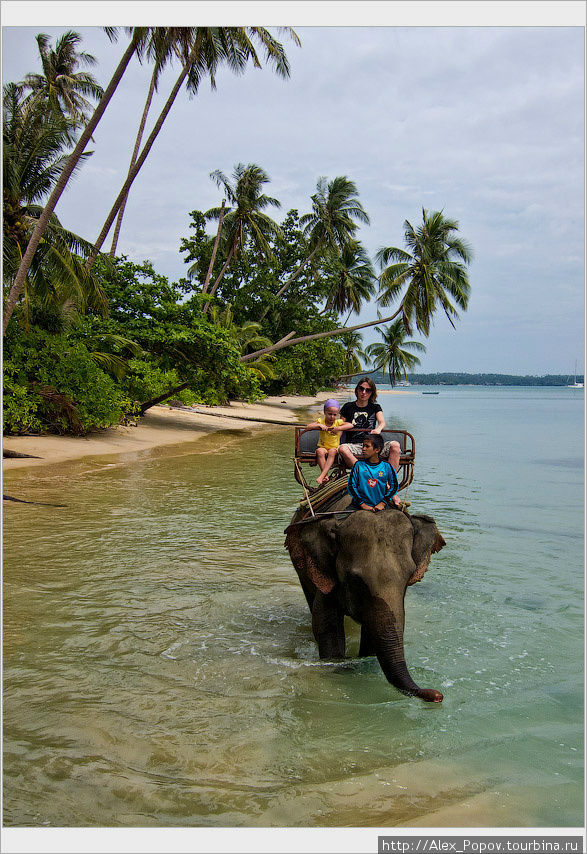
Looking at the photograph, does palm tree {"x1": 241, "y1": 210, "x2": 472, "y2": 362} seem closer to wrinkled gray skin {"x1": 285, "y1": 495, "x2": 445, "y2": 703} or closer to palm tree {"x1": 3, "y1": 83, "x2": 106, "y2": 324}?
palm tree {"x1": 3, "y1": 83, "x2": 106, "y2": 324}

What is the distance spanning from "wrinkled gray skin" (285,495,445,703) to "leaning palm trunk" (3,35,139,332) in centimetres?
1041

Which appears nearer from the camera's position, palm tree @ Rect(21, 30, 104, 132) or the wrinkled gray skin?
the wrinkled gray skin

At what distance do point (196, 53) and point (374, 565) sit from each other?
17.7 m

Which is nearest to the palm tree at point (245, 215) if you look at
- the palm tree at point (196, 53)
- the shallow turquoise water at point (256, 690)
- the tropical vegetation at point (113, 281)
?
the tropical vegetation at point (113, 281)

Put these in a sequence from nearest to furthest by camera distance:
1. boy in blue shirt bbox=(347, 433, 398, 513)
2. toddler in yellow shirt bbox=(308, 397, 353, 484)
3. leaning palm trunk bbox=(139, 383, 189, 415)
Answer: boy in blue shirt bbox=(347, 433, 398, 513), toddler in yellow shirt bbox=(308, 397, 353, 484), leaning palm trunk bbox=(139, 383, 189, 415)

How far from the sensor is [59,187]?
14148 mm

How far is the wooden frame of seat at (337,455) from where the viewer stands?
5660 mm

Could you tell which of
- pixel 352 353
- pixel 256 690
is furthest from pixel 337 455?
pixel 352 353

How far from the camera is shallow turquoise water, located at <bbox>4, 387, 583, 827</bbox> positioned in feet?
11.7

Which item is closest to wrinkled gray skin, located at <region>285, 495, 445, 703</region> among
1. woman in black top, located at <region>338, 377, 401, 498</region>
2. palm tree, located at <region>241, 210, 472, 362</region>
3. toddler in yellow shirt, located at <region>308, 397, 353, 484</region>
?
toddler in yellow shirt, located at <region>308, 397, 353, 484</region>

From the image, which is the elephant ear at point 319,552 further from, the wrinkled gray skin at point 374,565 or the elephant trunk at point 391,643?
the elephant trunk at point 391,643

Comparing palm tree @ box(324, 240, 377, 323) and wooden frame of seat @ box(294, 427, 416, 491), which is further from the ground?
palm tree @ box(324, 240, 377, 323)

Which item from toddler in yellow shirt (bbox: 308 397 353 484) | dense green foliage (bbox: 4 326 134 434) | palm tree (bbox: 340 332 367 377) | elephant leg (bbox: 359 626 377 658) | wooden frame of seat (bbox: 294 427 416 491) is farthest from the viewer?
palm tree (bbox: 340 332 367 377)

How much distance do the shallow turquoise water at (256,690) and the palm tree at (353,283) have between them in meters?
36.3
